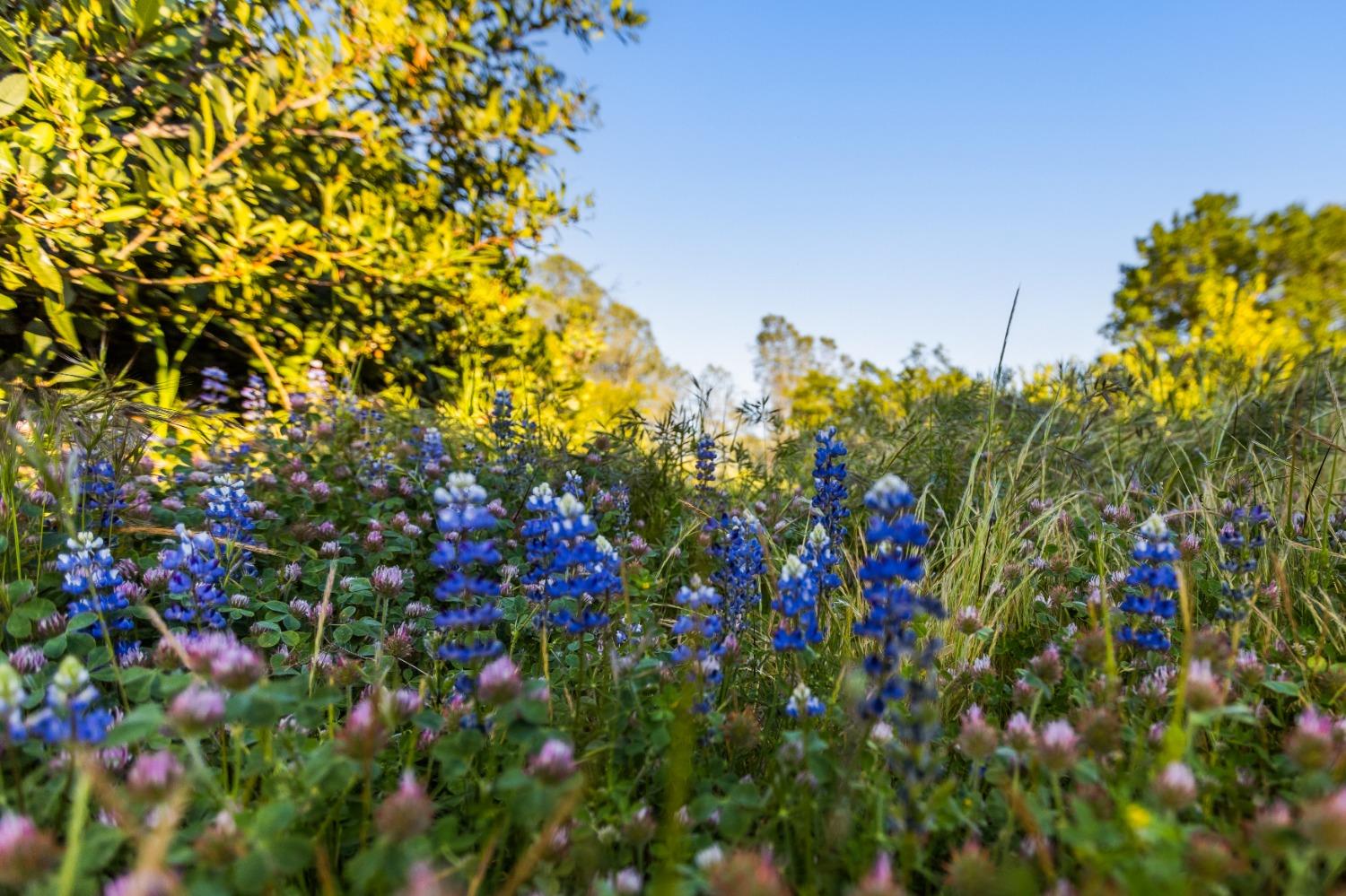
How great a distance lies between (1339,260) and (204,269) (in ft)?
60.9

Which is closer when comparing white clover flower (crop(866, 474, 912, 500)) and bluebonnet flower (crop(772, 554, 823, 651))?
white clover flower (crop(866, 474, 912, 500))

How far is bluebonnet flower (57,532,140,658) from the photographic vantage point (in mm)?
1763

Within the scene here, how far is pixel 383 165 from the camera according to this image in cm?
434

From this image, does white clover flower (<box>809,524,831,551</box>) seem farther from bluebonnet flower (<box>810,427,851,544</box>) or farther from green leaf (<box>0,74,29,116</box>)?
green leaf (<box>0,74,29,116</box>)

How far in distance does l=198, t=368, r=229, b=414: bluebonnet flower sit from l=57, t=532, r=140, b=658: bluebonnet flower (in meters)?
2.30

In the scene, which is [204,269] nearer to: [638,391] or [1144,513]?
[1144,513]

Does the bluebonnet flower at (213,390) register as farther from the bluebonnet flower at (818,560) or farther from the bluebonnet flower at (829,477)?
the bluebonnet flower at (818,560)

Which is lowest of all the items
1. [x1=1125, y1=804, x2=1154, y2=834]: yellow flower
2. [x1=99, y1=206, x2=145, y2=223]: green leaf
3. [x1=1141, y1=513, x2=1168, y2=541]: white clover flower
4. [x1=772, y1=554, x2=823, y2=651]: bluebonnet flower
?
[x1=1125, y1=804, x2=1154, y2=834]: yellow flower

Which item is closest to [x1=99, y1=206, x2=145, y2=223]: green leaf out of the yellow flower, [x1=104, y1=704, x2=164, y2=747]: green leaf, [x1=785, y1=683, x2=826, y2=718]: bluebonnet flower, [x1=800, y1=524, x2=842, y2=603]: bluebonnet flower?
[x1=104, y1=704, x2=164, y2=747]: green leaf

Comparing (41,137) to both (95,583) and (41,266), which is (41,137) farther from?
(95,583)

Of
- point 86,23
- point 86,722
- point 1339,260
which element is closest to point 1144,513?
point 86,722

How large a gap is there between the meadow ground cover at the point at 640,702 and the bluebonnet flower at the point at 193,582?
14 millimetres

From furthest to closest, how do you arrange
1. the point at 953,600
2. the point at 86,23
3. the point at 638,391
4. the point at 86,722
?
the point at 638,391 < the point at 86,23 < the point at 953,600 < the point at 86,722

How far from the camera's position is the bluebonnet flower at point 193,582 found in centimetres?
182
